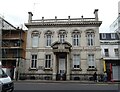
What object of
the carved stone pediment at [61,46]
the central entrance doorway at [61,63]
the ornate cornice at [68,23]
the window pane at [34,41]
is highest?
the ornate cornice at [68,23]

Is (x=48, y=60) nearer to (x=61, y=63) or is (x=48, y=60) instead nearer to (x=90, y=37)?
(x=61, y=63)

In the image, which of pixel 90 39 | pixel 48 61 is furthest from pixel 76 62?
pixel 48 61

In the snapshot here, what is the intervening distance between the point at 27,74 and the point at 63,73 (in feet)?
23.4

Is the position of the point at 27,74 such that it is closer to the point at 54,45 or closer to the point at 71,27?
the point at 54,45

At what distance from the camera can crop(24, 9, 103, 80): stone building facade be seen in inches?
1382

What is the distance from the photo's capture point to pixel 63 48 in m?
34.2

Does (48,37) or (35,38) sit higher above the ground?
(48,37)

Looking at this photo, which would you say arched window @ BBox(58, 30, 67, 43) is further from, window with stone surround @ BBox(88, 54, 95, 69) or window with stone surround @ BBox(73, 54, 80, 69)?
window with stone surround @ BBox(88, 54, 95, 69)

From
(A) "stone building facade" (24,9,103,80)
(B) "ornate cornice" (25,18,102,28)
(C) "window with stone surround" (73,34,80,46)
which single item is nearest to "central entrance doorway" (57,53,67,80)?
(A) "stone building facade" (24,9,103,80)

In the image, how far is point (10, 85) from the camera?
389 inches

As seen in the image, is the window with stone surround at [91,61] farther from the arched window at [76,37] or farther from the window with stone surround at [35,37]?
the window with stone surround at [35,37]

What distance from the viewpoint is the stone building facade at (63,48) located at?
115ft

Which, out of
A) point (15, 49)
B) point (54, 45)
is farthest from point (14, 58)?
point (54, 45)

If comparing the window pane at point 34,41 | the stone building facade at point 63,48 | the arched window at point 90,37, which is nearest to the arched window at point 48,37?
the stone building facade at point 63,48
